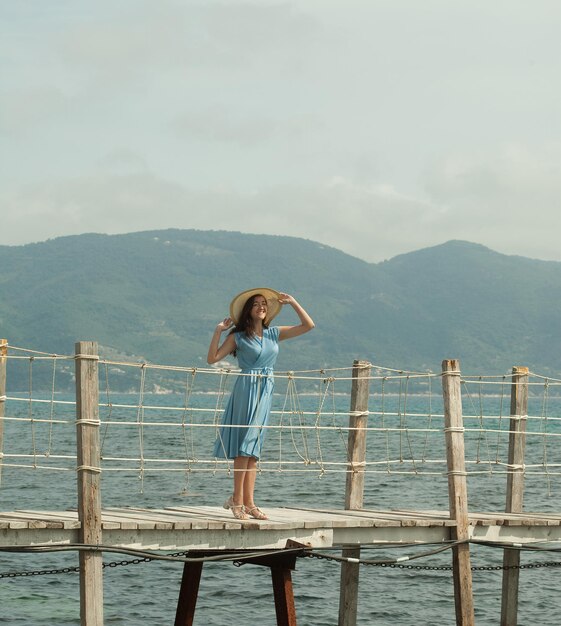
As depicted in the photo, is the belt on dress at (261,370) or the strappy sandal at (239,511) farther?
the belt on dress at (261,370)

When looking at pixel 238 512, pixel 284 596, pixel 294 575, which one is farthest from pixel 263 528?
pixel 294 575

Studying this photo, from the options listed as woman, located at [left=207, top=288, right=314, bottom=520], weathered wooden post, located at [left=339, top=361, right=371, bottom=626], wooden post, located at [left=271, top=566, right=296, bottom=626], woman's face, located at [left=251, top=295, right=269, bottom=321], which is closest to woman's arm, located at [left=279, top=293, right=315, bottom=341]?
woman, located at [left=207, top=288, right=314, bottom=520]

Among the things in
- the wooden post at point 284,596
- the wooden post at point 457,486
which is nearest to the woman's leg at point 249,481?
the wooden post at point 284,596

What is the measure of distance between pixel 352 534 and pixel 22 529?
305cm

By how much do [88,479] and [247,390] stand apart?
1.83 meters

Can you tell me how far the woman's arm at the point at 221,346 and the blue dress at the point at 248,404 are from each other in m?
0.06

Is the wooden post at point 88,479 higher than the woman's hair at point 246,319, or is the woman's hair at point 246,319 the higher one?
the woman's hair at point 246,319

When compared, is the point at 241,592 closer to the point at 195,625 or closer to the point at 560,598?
the point at 195,625

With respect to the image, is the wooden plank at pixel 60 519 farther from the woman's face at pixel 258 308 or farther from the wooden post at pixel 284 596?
the woman's face at pixel 258 308

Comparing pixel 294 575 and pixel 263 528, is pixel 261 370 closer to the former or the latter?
pixel 263 528

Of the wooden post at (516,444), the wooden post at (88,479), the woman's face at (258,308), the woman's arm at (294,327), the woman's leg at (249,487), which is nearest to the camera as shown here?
the wooden post at (88,479)

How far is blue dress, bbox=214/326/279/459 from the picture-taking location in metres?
10.6

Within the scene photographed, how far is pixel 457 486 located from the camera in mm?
11180

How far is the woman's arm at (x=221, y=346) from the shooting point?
413 inches
